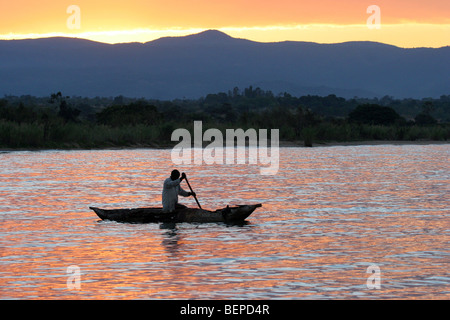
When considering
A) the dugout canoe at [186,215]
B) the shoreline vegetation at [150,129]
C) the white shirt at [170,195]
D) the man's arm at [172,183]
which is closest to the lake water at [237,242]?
the dugout canoe at [186,215]

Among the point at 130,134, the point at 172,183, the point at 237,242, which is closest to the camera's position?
the point at 237,242

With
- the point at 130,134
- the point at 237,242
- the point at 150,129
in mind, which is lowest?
the point at 237,242

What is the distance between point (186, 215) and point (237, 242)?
11.7 ft

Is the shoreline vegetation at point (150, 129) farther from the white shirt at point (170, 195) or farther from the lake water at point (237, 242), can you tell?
the white shirt at point (170, 195)

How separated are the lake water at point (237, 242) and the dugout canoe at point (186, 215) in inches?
11.0

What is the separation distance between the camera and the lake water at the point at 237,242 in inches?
567

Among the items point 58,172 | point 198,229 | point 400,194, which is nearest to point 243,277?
point 198,229

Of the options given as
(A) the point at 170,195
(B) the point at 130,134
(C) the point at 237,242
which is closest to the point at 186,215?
(A) the point at 170,195

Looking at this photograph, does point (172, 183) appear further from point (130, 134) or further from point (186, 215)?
point (130, 134)

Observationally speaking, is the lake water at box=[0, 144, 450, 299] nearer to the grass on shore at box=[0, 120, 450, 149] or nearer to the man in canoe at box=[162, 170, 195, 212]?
the man in canoe at box=[162, 170, 195, 212]

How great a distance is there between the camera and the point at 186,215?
22953 millimetres

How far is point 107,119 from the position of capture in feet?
269

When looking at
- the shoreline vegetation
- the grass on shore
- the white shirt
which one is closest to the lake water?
the white shirt
